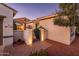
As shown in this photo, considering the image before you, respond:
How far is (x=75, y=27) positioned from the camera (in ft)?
7.50

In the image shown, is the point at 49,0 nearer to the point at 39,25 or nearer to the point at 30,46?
the point at 39,25

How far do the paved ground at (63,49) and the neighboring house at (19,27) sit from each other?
19.0 inches

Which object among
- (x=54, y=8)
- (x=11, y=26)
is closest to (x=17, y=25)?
(x=11, y=26)

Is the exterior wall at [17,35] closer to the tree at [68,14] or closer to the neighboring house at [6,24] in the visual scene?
the neighboring house at [6,24]

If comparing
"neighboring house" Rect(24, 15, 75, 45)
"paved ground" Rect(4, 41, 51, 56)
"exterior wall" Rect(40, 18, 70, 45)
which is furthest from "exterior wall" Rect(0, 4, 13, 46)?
"exterior wall" Rect(40, 18, 70, 45)

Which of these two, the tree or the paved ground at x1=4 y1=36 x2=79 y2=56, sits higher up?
the tree

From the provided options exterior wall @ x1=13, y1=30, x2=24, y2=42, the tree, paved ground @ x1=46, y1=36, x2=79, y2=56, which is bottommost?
paved ground @ x1=46, y1=36, x2=79, y2=56

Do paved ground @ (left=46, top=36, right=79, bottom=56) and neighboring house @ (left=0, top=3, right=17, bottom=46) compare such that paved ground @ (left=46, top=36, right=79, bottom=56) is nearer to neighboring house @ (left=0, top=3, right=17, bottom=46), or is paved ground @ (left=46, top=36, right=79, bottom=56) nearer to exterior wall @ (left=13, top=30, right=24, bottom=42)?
exterior wall @ (left=13, top=30, right=24, bottom=42)

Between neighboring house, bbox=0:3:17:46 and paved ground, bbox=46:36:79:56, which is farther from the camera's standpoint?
paved ground, bbox=46:36:79:56

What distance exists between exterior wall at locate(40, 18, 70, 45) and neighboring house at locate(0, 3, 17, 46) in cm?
50

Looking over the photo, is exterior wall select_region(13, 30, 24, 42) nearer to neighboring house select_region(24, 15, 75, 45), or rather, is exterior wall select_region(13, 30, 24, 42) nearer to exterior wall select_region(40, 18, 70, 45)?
neighboring house select_region(24, 15, 75, 45)

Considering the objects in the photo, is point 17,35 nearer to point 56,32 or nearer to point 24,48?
point 24,48

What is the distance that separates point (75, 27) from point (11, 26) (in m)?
1.04

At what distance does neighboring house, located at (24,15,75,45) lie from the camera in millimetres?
2273
